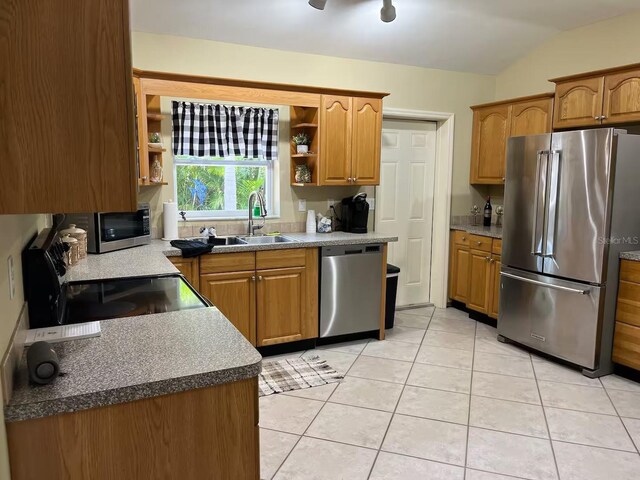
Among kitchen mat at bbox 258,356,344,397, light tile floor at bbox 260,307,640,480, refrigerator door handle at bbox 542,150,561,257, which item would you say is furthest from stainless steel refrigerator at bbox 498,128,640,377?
kitchen mat at bbox 258,356,344,397

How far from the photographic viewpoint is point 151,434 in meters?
1.29

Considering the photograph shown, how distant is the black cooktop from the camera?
1911mm

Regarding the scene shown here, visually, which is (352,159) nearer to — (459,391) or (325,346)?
(325,346)

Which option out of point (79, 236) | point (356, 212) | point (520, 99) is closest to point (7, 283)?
point (79, 236)

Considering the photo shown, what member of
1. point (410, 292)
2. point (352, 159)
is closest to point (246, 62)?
point (352, 159)

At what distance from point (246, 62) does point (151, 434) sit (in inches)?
133

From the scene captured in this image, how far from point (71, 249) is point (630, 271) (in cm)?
360

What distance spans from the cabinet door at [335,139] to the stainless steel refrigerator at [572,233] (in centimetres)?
135

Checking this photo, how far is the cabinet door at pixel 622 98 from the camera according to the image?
3.54m

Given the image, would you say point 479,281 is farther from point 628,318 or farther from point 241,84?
point 241,84

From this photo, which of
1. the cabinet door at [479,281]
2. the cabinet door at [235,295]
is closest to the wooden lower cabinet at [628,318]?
the cabinet door at [479,281]

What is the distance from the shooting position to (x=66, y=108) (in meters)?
1.07

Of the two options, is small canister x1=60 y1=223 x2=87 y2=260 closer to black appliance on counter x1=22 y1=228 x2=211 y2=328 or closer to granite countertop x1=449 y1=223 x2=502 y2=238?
black appliance on counter x1=22 y1=228 x2=211 y2=328

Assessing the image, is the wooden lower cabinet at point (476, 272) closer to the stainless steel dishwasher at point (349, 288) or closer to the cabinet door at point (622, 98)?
the stainless steel dishwasher at point (349, 288)
